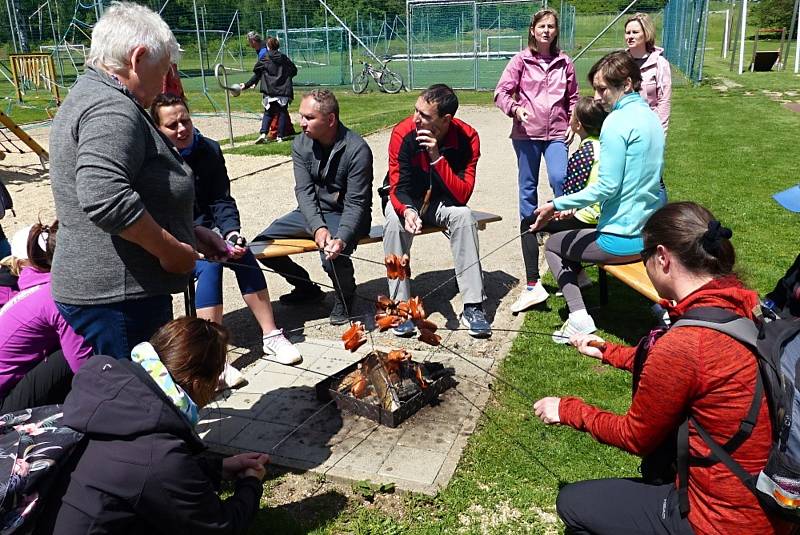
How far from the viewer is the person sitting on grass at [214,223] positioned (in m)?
4.48

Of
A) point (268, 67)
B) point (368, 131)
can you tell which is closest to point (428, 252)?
point (368, 131)

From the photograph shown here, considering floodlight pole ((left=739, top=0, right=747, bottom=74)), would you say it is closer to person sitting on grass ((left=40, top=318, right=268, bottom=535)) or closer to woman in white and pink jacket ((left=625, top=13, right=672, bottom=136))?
woman in white and pink jacket ((left=625, top=13, right=672, bottom=136))

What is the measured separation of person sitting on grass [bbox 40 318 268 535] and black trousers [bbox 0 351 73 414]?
1.17 m

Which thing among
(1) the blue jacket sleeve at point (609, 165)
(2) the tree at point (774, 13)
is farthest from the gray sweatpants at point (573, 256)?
(2) the tree at point (774, 13)

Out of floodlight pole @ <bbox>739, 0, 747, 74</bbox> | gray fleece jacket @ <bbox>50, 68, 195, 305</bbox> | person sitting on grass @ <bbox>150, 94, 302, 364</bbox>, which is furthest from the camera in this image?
floodlight pole @ <bbox>739, 0, 747, 74</bbox>

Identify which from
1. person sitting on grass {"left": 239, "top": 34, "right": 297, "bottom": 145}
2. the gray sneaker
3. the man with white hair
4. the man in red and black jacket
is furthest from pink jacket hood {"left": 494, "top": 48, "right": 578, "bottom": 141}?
person sitting on grass {"left": 239, "top": 34, "right": 297, "bottom": 145}

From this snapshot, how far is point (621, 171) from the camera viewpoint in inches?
169

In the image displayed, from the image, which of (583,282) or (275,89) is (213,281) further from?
(275,89)

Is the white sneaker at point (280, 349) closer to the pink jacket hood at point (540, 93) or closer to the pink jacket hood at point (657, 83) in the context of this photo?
the pink jacket hood at point (540, 93)

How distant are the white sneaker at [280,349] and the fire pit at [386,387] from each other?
561mm

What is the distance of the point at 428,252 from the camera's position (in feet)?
22.6

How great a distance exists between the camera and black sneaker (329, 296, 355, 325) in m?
5.22

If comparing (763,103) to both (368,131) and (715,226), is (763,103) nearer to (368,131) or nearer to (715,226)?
(368,131)

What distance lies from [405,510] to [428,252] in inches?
155
